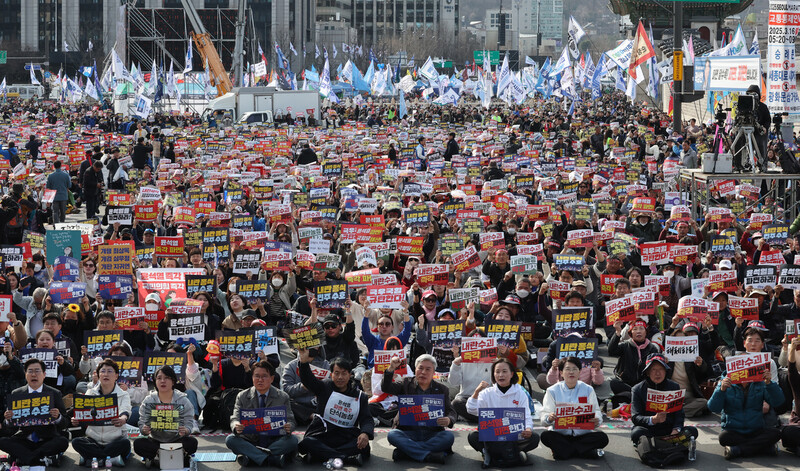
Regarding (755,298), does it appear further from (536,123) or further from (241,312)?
(536,123)

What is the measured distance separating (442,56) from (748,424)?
144756 millimetres

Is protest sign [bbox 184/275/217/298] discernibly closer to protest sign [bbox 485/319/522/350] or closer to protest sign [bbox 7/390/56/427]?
protest sign [bbox 485/319/522/350]

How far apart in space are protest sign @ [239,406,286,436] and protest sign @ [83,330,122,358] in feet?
6.84

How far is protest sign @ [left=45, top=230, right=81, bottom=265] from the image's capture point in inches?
683

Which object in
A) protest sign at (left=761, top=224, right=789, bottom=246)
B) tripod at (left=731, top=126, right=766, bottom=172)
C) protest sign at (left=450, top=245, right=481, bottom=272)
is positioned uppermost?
tripod at (left=731, top=126, right=766, bottom=172)

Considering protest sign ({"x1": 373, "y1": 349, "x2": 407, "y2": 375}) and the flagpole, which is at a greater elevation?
the flagpole

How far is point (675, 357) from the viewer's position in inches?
485

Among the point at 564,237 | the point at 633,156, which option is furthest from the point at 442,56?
the point at 564,237

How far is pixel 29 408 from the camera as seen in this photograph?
10.6 m

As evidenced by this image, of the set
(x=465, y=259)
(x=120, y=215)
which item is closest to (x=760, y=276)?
(x=465, y=259)

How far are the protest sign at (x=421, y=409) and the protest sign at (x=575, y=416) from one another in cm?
107

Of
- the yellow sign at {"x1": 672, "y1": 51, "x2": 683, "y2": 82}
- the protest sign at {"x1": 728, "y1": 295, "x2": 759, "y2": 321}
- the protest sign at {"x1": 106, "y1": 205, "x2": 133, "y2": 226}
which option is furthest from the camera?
the yellow sign at {"x1": 672, "y1": 51, "x2": 683, "y2": 82}

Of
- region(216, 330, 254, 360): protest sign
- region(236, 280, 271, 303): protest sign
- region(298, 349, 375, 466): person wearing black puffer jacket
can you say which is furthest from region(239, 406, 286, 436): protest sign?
region(236, 280, 271, 303): protest sign

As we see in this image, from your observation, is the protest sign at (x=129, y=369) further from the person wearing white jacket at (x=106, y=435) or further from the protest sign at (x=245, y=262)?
the protest sign at (x=245, y=262)
